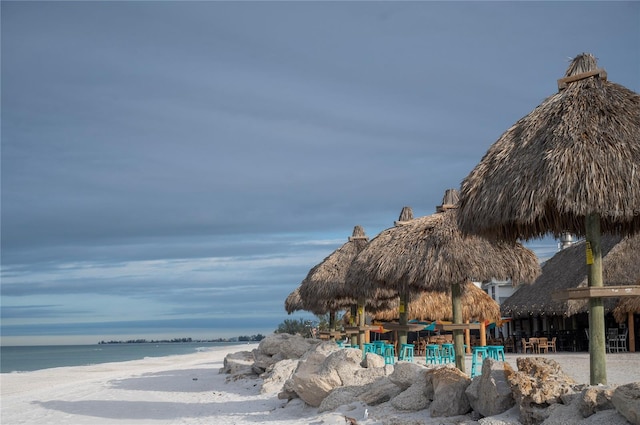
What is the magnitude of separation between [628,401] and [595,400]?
0.45m

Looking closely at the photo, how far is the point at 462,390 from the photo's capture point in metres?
7.73

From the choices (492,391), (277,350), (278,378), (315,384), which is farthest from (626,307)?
(492,391)

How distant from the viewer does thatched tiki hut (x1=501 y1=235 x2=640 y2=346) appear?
850 inches

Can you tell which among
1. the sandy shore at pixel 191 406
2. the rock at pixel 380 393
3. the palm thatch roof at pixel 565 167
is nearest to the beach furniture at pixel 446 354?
the sandy shore at pixel 191 406

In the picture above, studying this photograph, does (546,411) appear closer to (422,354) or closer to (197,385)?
(197,385)

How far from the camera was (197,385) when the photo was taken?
18125mm

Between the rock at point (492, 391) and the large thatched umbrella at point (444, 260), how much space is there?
3374 millimetres

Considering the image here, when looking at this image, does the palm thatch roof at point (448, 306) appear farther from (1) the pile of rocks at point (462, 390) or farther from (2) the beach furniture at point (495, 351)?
(1) the pile of rocks at point (462, 390)

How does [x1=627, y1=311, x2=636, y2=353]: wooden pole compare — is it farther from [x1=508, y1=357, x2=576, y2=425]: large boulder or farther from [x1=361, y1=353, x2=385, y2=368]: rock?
[x1=508, y1=357, x2=576, y2=425]: large boulder

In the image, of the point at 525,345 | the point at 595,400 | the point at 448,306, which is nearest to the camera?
→ the point at 595,400

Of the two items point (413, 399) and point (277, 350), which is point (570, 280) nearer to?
point (277, 350)

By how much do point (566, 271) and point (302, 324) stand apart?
65.8ft

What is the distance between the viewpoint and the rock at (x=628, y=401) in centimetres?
538

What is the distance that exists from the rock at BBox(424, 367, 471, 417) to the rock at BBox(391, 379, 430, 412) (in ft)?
0.71
